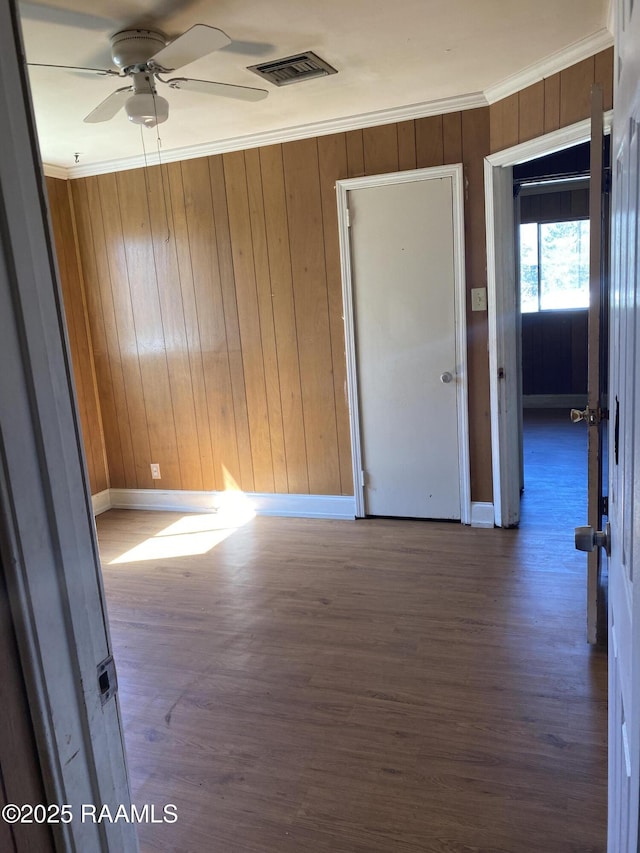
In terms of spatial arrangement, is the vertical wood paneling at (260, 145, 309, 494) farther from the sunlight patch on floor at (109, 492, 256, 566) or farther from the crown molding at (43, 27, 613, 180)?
the sunlight patch on floor at (109, 492, 256, 566)

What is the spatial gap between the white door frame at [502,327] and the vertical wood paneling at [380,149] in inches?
23.9

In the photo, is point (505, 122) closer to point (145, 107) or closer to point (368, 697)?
point (145, 107)

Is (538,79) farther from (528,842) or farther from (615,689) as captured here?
(528,842)

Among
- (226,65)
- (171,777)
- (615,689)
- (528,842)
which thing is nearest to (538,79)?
(226,65)

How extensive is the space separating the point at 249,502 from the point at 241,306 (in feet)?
4.85

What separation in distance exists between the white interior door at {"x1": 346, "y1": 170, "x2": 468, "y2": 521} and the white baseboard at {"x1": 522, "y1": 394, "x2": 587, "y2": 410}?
4498mm

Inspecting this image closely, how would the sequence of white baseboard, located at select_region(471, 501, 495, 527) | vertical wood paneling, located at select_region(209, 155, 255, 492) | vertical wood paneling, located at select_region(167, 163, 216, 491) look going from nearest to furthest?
white baseboard, located at select_region(471, 501, 495, 527), vertical wood paneling, located at select_region(209, 155, 255, 492), vertical wood paneling, located at select_region(167, 163, 216, 491)

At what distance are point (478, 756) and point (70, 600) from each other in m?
1.71

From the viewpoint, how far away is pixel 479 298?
12.7 feet

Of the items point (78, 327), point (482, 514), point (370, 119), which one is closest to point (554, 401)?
point (482, 514)

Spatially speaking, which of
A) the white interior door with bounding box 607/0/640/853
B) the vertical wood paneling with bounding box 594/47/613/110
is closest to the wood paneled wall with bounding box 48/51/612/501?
the vertical wood paneling with bounding box 594/47/613/110

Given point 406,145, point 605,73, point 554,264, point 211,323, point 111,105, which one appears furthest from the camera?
point 554,264

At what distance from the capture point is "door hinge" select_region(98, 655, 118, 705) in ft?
3.02

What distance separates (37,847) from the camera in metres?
0.83
